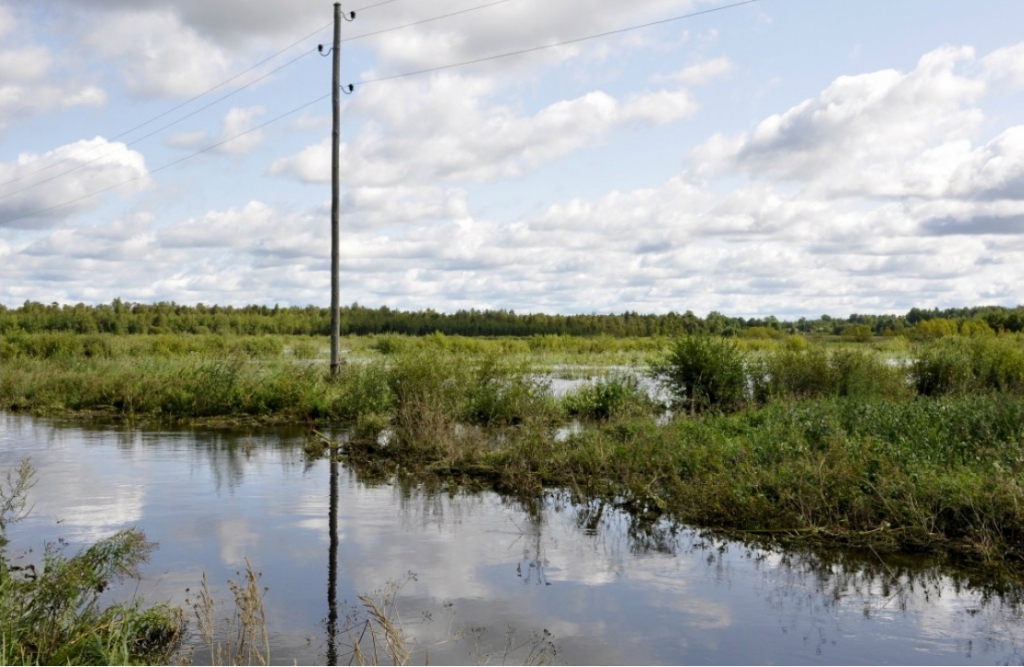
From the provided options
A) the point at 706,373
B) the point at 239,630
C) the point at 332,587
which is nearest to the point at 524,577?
the point at 332,587

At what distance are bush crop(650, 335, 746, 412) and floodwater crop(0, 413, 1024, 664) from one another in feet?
32.0

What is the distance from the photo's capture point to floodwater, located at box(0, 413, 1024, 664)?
25.8 feet

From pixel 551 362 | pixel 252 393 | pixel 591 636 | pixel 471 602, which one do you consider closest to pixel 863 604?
pixel 591 636

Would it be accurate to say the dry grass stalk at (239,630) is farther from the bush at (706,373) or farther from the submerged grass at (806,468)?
the bush at (706,373)

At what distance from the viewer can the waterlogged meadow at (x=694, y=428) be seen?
37.1ft

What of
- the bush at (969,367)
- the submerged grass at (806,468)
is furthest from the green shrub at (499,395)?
the bush at (969,367)

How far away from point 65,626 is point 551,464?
30.0ft

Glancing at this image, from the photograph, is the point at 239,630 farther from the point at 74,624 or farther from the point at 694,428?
the point at 694,428

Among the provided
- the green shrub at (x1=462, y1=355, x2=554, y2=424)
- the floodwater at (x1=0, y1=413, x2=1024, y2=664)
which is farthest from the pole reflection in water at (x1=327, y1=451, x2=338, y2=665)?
the green shrub at (x1=462, y1=355, x2=554, y2=424)

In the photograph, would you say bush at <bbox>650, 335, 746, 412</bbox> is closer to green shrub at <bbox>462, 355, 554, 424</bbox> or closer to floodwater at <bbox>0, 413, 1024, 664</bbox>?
green shrub at <bbox>462, 355, 554, 424</bbox>

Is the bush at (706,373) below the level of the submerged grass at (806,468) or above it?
above

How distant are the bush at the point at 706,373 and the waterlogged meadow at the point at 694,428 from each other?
0.04 m

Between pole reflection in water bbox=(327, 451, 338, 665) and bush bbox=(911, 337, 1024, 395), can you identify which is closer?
pole reflection in water bbox=(327, 451, 338, 665)

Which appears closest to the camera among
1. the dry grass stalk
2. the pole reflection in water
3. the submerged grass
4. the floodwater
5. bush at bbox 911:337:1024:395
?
the dry grass stalk
